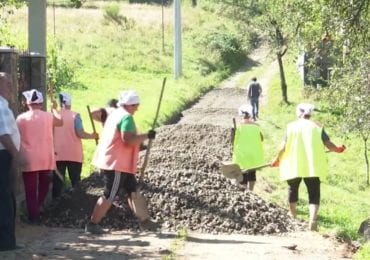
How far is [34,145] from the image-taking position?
8891mm

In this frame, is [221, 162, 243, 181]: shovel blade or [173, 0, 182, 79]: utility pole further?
[173, 0, 182, 79]: utility pole

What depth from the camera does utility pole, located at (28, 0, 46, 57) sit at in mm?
13180

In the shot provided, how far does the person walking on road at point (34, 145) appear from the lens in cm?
882

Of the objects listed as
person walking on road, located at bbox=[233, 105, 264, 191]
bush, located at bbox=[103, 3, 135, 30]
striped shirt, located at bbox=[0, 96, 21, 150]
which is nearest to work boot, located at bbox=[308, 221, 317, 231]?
person walking on road, located at bbox=[233, 105, 264, 191]

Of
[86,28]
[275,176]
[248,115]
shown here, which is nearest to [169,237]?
[248,115]

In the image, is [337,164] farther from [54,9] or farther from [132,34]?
[54,9]

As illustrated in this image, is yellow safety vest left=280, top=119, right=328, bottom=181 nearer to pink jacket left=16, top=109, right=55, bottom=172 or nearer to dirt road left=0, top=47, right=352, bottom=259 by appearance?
dirt road left=0, top=47, right=352, bottom=259

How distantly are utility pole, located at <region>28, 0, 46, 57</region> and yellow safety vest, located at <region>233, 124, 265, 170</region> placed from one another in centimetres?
363

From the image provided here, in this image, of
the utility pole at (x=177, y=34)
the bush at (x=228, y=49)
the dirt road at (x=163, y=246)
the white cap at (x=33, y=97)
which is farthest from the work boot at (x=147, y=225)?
the bush at (x=228, y=49)

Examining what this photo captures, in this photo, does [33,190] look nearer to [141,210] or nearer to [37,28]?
[141,210]

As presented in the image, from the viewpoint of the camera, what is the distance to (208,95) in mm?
36969

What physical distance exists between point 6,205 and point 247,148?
21.6ft

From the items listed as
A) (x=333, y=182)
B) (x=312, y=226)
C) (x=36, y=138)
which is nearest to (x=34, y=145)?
(x=36, y=138)

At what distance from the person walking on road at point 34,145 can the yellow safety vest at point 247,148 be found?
493cm
